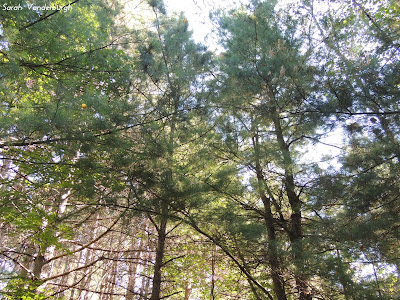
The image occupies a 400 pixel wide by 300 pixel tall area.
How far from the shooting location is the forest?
3.65 metres

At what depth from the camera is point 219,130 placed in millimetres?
5191

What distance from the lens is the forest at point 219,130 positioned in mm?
3650

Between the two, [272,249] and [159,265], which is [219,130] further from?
[159,265]

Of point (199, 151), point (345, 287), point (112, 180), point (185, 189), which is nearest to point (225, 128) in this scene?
point (199, 151)

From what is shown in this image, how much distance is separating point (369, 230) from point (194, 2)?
5050mm

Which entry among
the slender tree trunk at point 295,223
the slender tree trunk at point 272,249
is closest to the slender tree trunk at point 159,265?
the slender tree trunk at point 272,249

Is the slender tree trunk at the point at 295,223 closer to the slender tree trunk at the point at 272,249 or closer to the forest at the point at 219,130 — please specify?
the forest at the point at 219,130

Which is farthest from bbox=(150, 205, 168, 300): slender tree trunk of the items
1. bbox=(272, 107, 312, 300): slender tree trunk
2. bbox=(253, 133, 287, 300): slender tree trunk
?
bbox=(272, 107, 312, 300): slender tree trunk

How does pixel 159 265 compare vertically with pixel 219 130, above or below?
below

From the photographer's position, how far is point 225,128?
514 cm

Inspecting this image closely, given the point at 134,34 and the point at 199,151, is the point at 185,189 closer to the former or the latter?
the point at 199,151

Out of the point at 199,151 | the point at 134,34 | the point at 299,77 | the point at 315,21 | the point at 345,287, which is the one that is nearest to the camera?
the point at 345,287

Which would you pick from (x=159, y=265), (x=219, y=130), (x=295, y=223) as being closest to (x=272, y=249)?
(x=295, y=223)

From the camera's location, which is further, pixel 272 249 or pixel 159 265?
pixel 159 265
